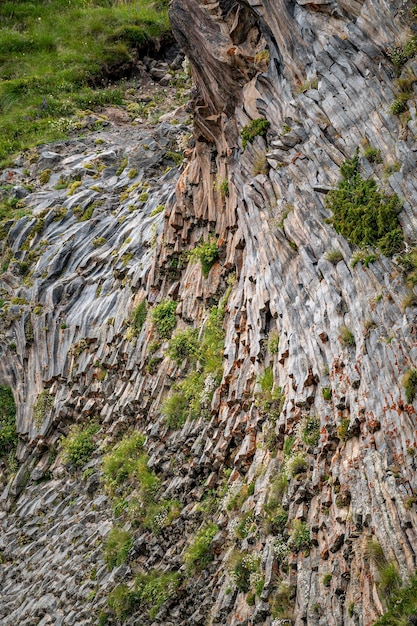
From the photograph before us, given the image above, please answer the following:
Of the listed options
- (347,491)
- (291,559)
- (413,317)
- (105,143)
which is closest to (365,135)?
(413,317)

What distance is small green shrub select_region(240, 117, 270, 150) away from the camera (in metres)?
18.5

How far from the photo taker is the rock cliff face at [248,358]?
38.1 ft

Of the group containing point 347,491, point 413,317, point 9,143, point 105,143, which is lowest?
point 347,491

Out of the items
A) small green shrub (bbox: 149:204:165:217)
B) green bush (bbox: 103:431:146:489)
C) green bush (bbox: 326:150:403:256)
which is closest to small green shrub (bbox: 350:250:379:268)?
green bush (bbox: 326:150:403:256)

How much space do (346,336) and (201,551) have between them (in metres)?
6.74

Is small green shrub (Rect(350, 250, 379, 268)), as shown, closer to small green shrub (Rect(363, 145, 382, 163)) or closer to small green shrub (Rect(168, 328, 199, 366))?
small green shrub (Rect(363, 145, 382, 163))

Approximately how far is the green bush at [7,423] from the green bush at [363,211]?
57.3ft

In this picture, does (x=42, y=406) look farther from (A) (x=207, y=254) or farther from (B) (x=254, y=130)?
(B) (x=254, y=130)

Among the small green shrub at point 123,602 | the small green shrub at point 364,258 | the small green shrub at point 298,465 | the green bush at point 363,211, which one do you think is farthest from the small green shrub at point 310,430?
the small green shrub at point 123,602

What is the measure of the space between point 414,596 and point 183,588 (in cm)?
802

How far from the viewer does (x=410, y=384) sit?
10.7 metres

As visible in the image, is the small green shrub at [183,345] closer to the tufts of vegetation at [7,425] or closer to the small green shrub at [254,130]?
the small green shrub at [254,130]

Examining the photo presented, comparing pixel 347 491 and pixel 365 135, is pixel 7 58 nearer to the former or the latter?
→ pixel 365 135

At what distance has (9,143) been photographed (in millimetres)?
36719
